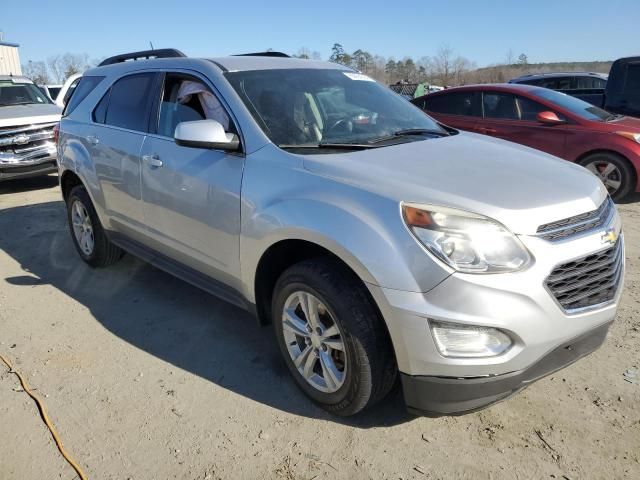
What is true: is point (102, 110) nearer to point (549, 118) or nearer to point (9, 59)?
point (549, 118)

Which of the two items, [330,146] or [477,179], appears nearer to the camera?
[477,179]

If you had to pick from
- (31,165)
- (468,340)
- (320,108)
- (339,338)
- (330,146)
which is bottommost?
(31,165)

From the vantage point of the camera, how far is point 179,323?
3.85m

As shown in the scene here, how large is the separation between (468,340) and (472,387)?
0.69 ft

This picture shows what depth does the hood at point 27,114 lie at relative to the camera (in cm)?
824

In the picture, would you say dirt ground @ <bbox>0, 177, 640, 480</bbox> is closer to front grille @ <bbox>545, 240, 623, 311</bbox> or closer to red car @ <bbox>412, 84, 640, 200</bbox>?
front grille @ <bbox>545, 240, 623, 311</bbox>

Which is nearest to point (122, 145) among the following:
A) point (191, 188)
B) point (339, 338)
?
point (191, 188)

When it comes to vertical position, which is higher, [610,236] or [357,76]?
[357,76]

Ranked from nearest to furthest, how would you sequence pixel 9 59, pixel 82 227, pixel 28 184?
1. pixel 82 227
2. pixel 28 184
3. pixel 9 59

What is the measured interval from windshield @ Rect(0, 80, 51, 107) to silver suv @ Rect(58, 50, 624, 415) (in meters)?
6.88

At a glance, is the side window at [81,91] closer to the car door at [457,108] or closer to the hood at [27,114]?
the hood at [27,114]

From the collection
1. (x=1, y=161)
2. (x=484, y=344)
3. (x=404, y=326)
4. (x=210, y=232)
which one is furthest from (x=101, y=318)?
(x=1, y=161)

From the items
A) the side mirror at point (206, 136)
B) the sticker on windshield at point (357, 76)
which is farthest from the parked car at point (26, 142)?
the side mirror at point (206, 136)

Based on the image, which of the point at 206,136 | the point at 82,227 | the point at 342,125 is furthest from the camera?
the point at 82,227
